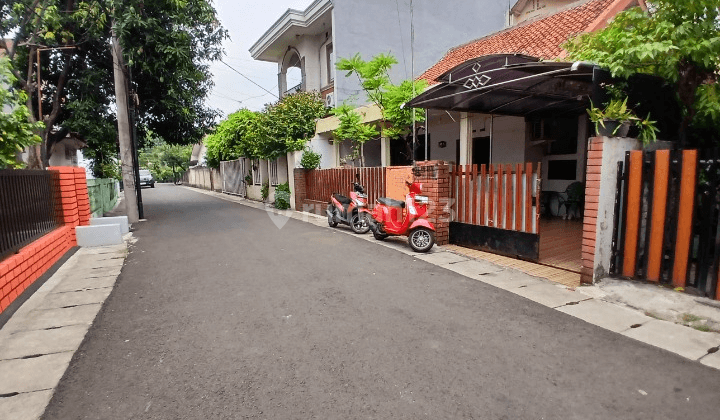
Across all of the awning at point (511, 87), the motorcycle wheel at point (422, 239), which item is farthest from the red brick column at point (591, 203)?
the motorcycle wheel at point (422, 239)

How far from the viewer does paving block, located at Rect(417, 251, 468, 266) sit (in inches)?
239

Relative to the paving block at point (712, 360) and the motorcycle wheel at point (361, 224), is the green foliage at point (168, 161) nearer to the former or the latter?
the motorcycle wheel at point (361, 224)

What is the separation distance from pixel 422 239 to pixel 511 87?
3013mm

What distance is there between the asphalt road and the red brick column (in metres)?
1.06

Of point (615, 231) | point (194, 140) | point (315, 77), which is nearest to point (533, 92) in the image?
point (615, 231)

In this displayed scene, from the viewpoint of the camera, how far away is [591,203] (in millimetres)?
4527

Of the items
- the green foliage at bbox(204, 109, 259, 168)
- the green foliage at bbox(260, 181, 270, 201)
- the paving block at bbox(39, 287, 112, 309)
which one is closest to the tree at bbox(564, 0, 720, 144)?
the paving block at bbox(39, 287, 112, 309)

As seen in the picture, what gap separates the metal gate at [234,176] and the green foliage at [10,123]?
16.0 metres

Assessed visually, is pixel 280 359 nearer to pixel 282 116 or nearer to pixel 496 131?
pixel 496 131

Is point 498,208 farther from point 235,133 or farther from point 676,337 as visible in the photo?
point 235,133

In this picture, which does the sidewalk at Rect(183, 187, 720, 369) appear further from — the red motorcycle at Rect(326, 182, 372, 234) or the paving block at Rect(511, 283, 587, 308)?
the red motorcycle at Rect(326, 182, 372, 234)

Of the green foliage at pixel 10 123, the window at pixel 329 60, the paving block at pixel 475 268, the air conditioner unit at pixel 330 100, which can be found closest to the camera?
the green foliage at pixel 10 123

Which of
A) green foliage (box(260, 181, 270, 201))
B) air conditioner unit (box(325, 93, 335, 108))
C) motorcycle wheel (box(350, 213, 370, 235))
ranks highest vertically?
air conditioner unit (box(325, 93, 335, 108))

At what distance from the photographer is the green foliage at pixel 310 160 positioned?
13.0 metres
